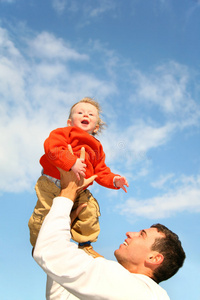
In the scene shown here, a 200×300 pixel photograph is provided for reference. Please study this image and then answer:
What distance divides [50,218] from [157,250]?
5.15 feet

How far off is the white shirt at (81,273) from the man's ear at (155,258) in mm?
580

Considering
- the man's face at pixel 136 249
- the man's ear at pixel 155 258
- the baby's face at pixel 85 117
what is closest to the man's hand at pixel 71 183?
the baby's face at pixel 85 117

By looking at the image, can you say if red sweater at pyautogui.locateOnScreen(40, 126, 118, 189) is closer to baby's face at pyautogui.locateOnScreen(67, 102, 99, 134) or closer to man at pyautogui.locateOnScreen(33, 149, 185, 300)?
baby's face at pyautogui.locateOnScreen(67, 102, 99, 134)

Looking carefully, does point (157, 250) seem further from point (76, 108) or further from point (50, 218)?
point (76, 108)

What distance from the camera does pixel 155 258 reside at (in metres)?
3.33

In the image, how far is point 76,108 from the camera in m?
5.07

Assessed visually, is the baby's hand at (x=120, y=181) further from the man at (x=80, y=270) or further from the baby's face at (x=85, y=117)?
the man at (x=80, y=270)

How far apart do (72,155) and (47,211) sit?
44.8 inches

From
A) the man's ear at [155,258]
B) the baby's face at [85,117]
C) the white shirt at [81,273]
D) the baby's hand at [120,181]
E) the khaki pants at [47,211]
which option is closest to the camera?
the white shirt at [81,273]

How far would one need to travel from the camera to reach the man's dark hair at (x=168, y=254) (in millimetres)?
3309

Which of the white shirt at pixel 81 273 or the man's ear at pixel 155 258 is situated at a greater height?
the man's ear at pixel 155 258

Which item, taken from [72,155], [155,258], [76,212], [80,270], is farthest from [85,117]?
[80,270]

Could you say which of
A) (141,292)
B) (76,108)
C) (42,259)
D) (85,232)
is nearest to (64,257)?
(42,259)

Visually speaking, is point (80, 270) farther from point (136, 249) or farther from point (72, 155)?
point (72, 155)
